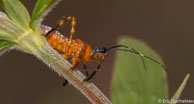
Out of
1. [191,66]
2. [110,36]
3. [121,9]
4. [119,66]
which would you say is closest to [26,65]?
[110,36]

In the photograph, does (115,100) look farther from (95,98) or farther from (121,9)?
Answer: (121,9)

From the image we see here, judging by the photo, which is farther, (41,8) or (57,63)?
(57,63)

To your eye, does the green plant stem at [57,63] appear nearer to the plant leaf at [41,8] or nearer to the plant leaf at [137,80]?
the plant leaf at [41,8]

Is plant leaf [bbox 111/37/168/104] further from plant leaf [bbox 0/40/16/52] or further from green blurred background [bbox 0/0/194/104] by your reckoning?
green blurred background [bbox 0/0/194/104]

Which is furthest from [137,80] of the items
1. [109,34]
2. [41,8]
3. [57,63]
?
[109,34]

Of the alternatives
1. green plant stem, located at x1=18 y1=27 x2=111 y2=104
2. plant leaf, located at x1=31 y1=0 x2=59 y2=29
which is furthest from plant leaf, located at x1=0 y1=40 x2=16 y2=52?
plant leaf, located at x1=31 y1=0 x2=59 y2=29

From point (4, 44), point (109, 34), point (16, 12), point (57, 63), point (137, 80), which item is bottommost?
point (109, 34)

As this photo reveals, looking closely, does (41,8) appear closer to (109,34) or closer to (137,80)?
(137,80)
